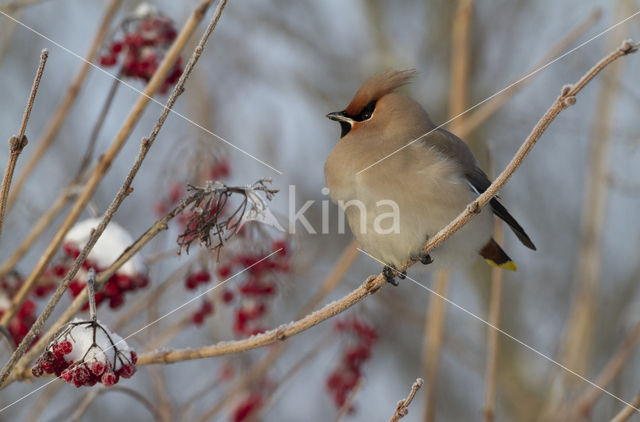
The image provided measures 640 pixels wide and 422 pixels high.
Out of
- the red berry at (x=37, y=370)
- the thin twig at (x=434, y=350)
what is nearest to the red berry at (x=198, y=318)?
the thin twig at (x=434, y=350)

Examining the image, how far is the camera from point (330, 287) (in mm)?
2146

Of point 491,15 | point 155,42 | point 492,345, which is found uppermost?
point 491,15

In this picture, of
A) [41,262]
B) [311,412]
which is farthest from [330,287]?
[311,412]

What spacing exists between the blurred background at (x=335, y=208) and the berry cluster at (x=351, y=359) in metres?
0.01

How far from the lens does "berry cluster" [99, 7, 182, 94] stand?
7.11 ft

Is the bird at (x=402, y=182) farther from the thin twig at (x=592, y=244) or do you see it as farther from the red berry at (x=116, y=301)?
the red berry at (x=116, y=301)

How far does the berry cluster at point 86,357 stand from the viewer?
1.32 m

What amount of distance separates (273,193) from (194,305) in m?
0.92

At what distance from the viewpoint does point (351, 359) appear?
8.73 ft

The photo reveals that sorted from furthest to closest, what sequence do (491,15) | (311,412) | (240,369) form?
(491,15) → (311,412) → (240,369)

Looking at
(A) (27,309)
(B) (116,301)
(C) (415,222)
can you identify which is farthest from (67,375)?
(C) (415,222)

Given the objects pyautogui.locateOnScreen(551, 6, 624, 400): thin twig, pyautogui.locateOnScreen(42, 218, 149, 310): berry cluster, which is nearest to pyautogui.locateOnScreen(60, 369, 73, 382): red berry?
pyautogui.locateOnScreen(42, 218, 149, 310): berry cluster

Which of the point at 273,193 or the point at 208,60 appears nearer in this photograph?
the point at 273,193

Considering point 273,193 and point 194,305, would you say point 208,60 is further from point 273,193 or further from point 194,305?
point 273,193
